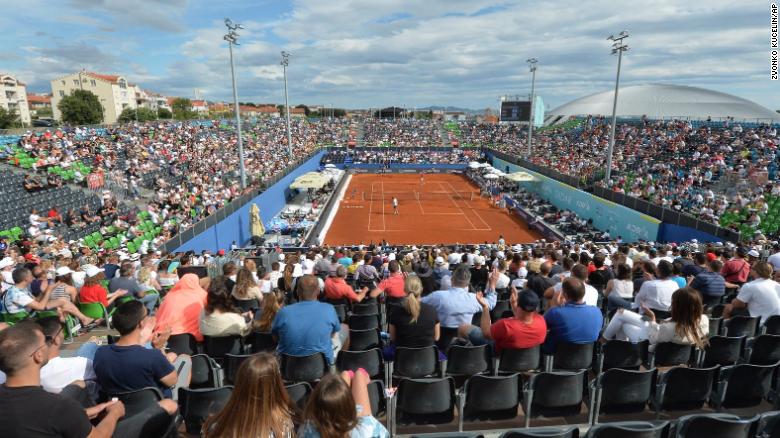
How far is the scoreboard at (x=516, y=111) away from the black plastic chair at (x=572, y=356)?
65585 mm

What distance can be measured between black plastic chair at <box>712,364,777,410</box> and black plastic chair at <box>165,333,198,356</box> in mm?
6218

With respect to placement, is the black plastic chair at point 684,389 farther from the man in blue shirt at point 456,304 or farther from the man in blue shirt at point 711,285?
the man in blue shirt at point 711,285

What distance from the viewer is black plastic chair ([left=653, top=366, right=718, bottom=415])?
4.61 m

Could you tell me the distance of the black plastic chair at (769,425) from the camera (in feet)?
11.7

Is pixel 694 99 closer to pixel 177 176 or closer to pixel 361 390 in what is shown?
pixel 177 176

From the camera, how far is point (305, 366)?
4930mm

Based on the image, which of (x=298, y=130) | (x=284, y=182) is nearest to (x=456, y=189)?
(x=284, y=182)

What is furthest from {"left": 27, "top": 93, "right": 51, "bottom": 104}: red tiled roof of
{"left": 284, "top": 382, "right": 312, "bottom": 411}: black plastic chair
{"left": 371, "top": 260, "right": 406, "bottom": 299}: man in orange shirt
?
{"left": 284, "top": 382, "right": 312, "bottom": 411}: black plastic chair

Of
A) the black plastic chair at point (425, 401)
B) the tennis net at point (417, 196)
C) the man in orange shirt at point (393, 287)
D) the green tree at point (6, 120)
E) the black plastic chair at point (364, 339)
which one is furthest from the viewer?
the green tree at point (6, 120)

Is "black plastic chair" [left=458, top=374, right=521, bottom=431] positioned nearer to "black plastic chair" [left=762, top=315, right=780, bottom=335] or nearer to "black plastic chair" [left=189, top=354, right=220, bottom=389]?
"black plastic chair" [left=189, top=354, right=220, bottom=389]

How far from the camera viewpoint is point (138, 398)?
3656mm

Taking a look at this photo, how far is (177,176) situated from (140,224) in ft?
31.3

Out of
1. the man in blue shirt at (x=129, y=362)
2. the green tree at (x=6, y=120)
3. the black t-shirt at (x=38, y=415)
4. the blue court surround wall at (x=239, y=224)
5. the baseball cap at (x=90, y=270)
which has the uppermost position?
the green tree at (x=6, y=120)

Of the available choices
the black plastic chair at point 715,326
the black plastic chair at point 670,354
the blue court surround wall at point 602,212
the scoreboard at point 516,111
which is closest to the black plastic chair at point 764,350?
the black plastic chair at point 715,326
